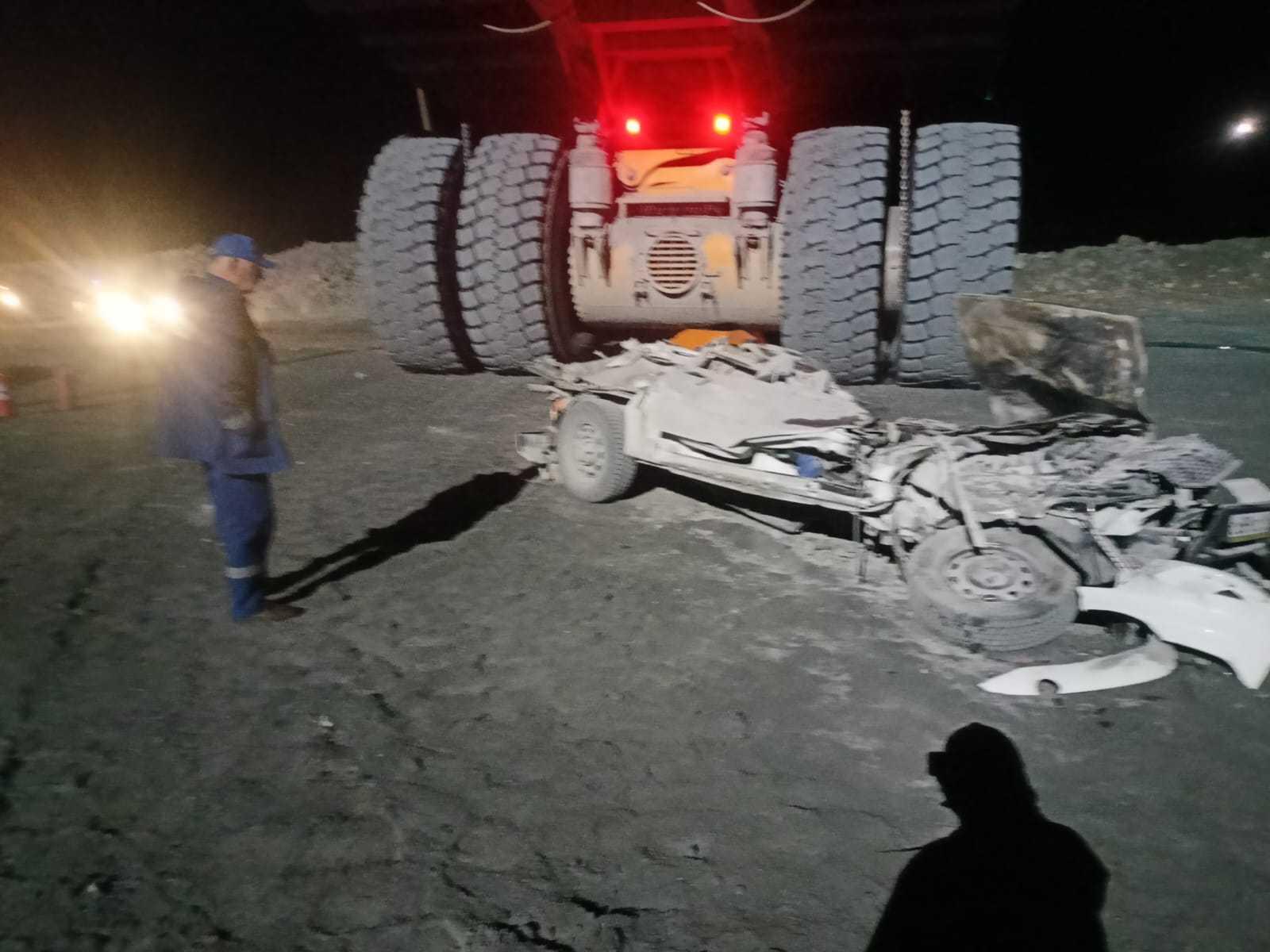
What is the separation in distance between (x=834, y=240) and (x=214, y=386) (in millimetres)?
4534

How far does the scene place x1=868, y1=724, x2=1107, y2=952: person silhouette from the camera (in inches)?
79.3

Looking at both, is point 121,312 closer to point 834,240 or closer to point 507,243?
point 507,243

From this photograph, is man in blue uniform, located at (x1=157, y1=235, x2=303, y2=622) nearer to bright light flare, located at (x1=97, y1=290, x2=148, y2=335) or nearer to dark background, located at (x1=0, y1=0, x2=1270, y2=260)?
bright light flare, located at (x1=97, y1=290, x2=148, y2=335)

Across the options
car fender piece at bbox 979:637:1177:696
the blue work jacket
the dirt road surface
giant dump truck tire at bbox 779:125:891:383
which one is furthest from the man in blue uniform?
giant dump truck tire at bbox 779:125:891:383

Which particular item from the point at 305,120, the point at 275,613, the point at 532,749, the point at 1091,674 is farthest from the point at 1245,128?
the point at 305,120

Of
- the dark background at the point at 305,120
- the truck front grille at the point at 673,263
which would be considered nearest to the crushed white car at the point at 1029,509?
the truck front grille at the point at 673,263

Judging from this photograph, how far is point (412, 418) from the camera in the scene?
674 cm

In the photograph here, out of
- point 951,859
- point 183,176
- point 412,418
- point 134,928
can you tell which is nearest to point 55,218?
point 183,176

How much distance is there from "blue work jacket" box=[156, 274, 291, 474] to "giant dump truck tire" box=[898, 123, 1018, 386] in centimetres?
486

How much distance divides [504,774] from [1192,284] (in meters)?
13.8

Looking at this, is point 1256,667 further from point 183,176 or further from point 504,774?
point 183,176

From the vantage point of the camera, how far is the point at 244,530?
3.44m

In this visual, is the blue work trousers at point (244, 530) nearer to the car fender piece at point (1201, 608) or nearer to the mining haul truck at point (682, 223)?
the car fender piece at point (1201, 608)

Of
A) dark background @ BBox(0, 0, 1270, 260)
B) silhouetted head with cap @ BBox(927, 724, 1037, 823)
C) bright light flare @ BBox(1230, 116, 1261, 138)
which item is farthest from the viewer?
dark background @ BBox(0, 0, 1270, 260)
